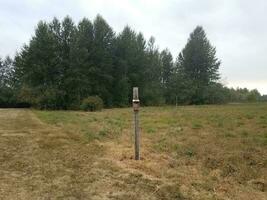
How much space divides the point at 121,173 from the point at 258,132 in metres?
6.39

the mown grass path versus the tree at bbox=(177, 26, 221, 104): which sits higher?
the tree at bbox=(177, 26, 221, 104)

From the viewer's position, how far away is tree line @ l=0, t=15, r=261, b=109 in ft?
118

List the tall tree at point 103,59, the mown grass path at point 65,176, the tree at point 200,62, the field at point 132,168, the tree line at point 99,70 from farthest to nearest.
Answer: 1. the tree at point 200,62
2. the tall tree at point 103,59
3. the tree line at point 99,70
4. the field at point 132,168
5. the mown grass path at point 65,176

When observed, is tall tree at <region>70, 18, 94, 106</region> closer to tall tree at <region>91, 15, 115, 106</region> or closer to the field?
tall tree at <region>91, 15, 115, 106</region>

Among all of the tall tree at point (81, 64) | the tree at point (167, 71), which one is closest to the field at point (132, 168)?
the tall tree at point (81, 64)

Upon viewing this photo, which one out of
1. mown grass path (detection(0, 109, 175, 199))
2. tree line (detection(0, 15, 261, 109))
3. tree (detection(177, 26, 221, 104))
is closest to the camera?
mown grass path (detection(0, 109, 175, 199))

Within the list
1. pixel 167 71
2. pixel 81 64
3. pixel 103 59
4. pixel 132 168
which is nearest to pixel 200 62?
pixel 167 71

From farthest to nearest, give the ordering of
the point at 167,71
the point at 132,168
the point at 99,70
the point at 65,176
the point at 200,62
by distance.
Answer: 1. the point at 167,71
2. the point at 200,62
3. the point at 99,70
4. the point at 132,168
5. the point at 65,176

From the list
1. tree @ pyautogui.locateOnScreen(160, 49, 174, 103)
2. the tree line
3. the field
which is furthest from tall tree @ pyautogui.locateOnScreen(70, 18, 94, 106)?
the field

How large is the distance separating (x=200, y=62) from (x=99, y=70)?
737 inches

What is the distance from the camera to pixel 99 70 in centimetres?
3794

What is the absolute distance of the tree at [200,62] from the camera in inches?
1996

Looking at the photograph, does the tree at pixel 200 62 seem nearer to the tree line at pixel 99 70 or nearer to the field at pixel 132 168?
the tree line at pixel 99 70

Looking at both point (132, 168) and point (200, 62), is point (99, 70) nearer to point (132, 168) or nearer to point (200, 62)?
point (200, 62)
